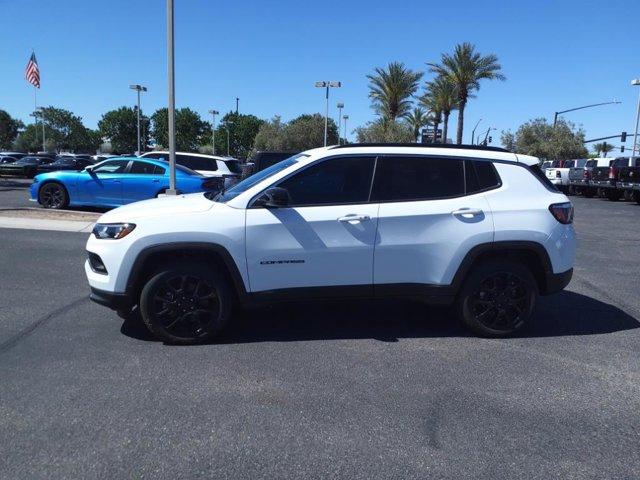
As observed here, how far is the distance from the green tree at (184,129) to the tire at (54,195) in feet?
288

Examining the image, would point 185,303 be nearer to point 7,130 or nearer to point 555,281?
point 555,281

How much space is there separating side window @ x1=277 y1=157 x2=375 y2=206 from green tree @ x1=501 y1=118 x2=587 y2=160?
65.6 metres

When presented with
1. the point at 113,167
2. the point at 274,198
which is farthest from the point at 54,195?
the point at 274,198

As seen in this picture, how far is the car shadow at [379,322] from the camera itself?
17.1ft

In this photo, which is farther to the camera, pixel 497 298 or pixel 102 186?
pixel 102 186

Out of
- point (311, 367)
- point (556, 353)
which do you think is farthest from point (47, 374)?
point (556, 353)

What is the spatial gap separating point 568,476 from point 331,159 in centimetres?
313

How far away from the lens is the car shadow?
5211 millimetres

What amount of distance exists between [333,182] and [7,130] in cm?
11937

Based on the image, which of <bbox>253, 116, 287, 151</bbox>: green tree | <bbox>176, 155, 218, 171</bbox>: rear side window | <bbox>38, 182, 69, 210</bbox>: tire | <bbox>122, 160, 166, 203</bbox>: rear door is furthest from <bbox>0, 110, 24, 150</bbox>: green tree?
<bbox>122, 160, 166, 203</bbox>: rear door

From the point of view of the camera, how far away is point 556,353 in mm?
4871

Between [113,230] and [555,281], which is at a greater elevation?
[113,230]

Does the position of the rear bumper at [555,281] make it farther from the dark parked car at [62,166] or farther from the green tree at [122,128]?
the green tree at [122,128]

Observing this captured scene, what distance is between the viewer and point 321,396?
3912 millimetres
